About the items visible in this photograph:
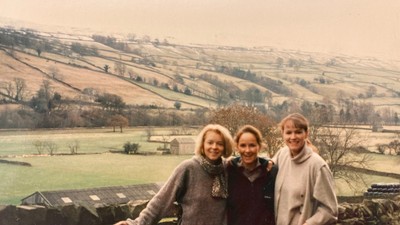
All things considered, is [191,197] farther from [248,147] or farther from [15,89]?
[15,89]

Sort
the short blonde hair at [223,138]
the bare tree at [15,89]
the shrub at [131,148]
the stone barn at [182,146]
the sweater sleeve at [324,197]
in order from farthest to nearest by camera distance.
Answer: the stone barn at [182,146]
the shrub at [131,148]
the bare tree at [15,89]
the short blonde hair at [223,138]
the sweater sleeve at [324,197]

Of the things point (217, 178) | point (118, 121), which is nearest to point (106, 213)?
point (118, 121)

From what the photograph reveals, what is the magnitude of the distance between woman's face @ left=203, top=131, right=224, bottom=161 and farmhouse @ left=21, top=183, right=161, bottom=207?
1574 mm

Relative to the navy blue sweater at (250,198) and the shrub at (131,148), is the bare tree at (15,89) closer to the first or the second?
the shrub at (131,148)

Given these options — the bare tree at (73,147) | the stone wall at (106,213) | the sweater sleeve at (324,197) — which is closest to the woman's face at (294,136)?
the sweater sleeve at (324,197)

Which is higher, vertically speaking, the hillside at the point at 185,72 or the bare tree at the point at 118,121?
the hillside at the point at 185,72

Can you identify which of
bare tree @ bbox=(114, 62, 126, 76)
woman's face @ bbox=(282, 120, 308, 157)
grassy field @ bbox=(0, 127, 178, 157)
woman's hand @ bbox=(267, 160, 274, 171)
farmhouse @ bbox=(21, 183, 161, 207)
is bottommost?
farmhouse @ bbox=(21, 183, 161, 207)

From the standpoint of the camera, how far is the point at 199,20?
4516 mm

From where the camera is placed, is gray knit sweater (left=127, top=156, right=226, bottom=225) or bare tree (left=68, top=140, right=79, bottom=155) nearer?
gray knit sweater (left=127, top=156, right=226, bottom=225)

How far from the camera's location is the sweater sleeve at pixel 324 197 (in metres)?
2.56

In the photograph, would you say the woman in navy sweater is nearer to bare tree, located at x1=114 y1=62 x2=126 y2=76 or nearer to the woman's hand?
the woman's hand

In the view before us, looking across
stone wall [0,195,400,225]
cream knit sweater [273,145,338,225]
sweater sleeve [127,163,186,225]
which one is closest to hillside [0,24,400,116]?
stone wall [0,195,400,225]

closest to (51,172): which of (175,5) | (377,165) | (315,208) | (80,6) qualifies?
(80,6)

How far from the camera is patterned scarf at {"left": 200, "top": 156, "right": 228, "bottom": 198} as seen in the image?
2.68 metres
